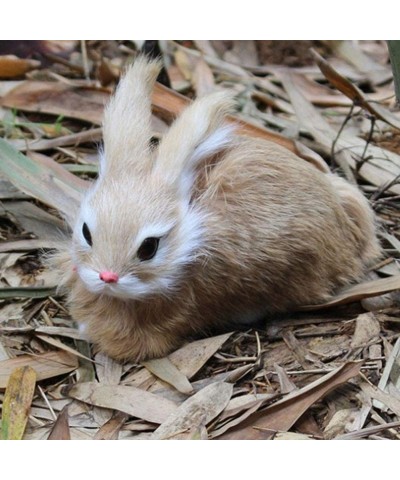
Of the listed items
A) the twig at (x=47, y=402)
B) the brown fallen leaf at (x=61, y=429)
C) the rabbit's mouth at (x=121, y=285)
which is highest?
the rabbit's mouth at (x=121, y=285)

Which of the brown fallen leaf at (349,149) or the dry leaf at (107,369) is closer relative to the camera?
the dry leaf at (107,369)

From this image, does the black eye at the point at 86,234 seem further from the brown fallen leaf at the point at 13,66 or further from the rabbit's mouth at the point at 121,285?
the brown fallen leaf at the point at 13,66

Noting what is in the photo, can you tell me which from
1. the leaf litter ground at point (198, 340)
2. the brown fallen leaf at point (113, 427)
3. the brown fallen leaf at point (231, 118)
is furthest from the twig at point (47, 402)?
the brown fallen leaf at point (231, 118)

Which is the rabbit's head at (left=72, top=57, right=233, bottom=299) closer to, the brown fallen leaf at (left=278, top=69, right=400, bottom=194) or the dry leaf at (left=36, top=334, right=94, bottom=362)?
the dry leaf at (left=36, top=334, right=94, bottom=362)

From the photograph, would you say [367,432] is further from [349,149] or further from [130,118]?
[349,149]

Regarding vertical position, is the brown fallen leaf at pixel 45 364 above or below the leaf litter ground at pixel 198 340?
below

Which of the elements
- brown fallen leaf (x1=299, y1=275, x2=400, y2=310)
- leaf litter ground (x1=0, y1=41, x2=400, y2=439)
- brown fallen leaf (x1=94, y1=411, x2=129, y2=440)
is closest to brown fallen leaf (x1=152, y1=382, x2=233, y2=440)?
leaf litter ground (x1=0, y1=41, x2=400, y2=439)
